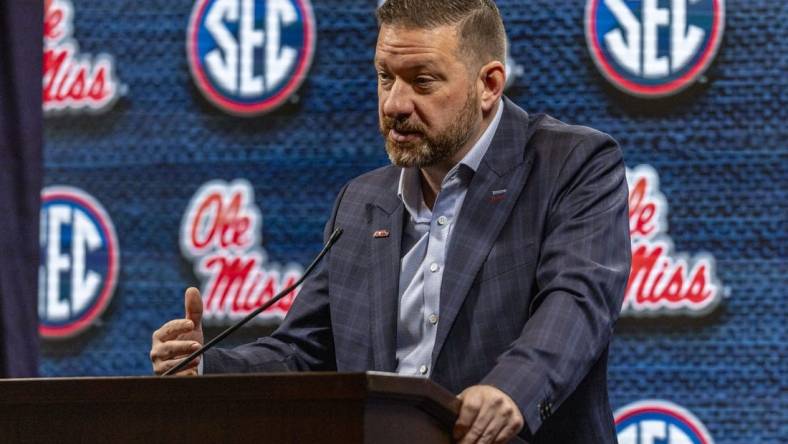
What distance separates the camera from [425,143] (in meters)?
1.94

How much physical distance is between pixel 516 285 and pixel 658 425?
4.50ft

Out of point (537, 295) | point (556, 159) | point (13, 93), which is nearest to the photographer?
point (537, 295)

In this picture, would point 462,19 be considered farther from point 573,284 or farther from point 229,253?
point 229,253

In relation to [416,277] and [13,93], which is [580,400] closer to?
[416,277]

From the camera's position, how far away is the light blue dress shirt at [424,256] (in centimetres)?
190

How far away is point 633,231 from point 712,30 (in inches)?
21.6

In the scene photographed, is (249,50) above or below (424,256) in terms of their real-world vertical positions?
above

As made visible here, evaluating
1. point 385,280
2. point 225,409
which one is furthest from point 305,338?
point 225,409

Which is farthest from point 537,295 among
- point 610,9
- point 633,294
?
point 610,9

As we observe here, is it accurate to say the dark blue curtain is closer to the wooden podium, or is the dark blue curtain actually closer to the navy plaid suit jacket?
the navy plaid suit jacket

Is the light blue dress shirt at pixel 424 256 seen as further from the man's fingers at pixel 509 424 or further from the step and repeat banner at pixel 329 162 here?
the step and repeat banner at pixel 329 162

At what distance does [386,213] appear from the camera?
2.04 meters

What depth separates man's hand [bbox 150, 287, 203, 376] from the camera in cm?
172

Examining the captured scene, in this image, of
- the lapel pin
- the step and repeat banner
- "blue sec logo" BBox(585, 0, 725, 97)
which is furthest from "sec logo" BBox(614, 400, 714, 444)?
the lapel pin
